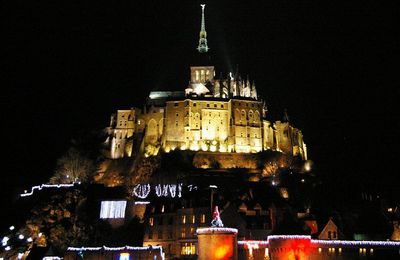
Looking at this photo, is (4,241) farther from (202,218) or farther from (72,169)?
(202,218)

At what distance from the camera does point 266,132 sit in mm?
80625

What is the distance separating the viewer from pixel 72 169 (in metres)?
67.2

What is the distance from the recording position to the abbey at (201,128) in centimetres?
7781

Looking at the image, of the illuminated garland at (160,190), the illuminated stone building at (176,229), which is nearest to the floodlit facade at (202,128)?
the illuminated garland at (160,190)

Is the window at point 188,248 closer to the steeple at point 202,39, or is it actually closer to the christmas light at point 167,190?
the christmas light at point 167,190

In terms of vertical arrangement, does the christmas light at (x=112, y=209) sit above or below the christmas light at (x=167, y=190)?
below

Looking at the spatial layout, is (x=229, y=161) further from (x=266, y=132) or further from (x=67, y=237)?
(x=67, y=237)

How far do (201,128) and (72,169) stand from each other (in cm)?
2469

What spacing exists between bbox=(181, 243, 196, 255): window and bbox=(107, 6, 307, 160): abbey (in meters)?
32.0

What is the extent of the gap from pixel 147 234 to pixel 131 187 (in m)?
15.9

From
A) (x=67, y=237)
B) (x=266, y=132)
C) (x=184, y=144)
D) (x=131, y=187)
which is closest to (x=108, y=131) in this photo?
(x=184, y=144)

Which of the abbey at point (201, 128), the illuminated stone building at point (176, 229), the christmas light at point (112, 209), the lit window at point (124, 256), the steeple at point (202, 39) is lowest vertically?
the lit window at point (124, 256)

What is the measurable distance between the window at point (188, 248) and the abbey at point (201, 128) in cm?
3198

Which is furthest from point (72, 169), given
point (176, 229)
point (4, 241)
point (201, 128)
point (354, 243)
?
point (354, 243)
